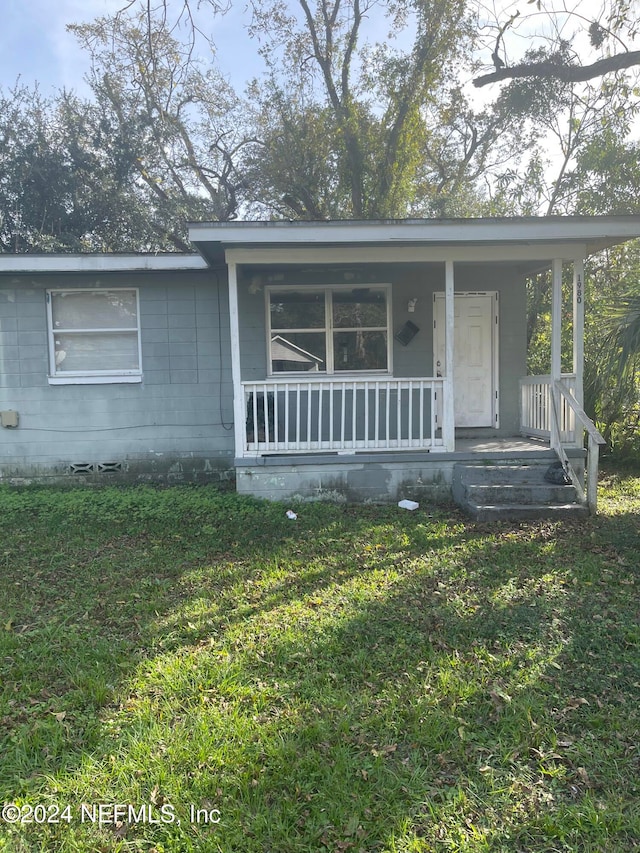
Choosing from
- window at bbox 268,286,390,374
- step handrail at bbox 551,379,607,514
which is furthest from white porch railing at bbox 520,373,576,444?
window at bbox 268,286,390,374

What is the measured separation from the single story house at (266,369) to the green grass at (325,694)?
1.78 meters

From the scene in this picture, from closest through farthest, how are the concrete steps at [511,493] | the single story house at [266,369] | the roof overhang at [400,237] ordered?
the concrete steps at [511,493] < the roof overhang at [400,237] < the single story house at [266,369]

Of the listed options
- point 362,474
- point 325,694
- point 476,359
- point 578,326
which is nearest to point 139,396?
point 362,474

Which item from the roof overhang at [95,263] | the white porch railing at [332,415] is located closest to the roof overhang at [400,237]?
the roof overhang at [95,263]

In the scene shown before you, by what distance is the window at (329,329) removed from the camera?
802cm

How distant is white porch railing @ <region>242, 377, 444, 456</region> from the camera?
662cm

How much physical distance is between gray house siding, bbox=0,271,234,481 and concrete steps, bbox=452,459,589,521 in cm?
337

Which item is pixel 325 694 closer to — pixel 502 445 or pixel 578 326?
pixel 502 445

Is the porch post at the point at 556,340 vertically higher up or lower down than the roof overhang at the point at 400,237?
lower down

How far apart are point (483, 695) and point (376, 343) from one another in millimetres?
5858

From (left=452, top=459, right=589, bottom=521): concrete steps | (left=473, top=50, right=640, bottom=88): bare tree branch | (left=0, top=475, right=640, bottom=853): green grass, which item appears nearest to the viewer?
(left=0, top=475, right=640, bottom=853): green grass

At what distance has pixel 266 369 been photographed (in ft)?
26.2

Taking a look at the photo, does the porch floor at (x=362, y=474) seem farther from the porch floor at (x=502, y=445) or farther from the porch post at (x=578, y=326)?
the porch post at (x=578, y=326)

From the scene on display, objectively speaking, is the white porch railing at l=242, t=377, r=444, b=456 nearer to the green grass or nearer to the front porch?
the front porch
